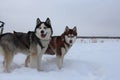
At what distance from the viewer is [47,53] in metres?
10.5

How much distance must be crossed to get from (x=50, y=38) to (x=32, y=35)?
50cm

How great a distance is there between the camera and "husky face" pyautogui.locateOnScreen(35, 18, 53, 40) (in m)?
9.34

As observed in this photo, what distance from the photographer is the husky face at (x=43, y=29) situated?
9336mm

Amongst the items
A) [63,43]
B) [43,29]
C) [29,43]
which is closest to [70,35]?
[63,43]

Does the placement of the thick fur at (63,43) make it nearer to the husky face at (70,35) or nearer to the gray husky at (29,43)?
the husky face at (70,35)

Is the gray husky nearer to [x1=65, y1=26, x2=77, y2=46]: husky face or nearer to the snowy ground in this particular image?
the snowy ground

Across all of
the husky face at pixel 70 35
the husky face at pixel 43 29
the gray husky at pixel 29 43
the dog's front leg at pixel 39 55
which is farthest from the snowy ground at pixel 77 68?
the husky face at pixel 43 29

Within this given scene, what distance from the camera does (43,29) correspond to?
932 cm

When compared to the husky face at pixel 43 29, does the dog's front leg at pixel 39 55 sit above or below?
below

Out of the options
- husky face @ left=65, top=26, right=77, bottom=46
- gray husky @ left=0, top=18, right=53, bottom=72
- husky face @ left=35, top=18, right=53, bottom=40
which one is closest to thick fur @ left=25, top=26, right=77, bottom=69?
husky face @ left=65, top=26, right=77, bottom=46

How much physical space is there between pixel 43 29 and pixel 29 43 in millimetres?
615

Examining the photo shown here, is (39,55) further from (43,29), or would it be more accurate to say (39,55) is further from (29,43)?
(43,29)

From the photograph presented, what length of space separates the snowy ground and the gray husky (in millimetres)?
346

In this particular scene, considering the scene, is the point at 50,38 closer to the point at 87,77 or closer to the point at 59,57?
the point at 59,57
